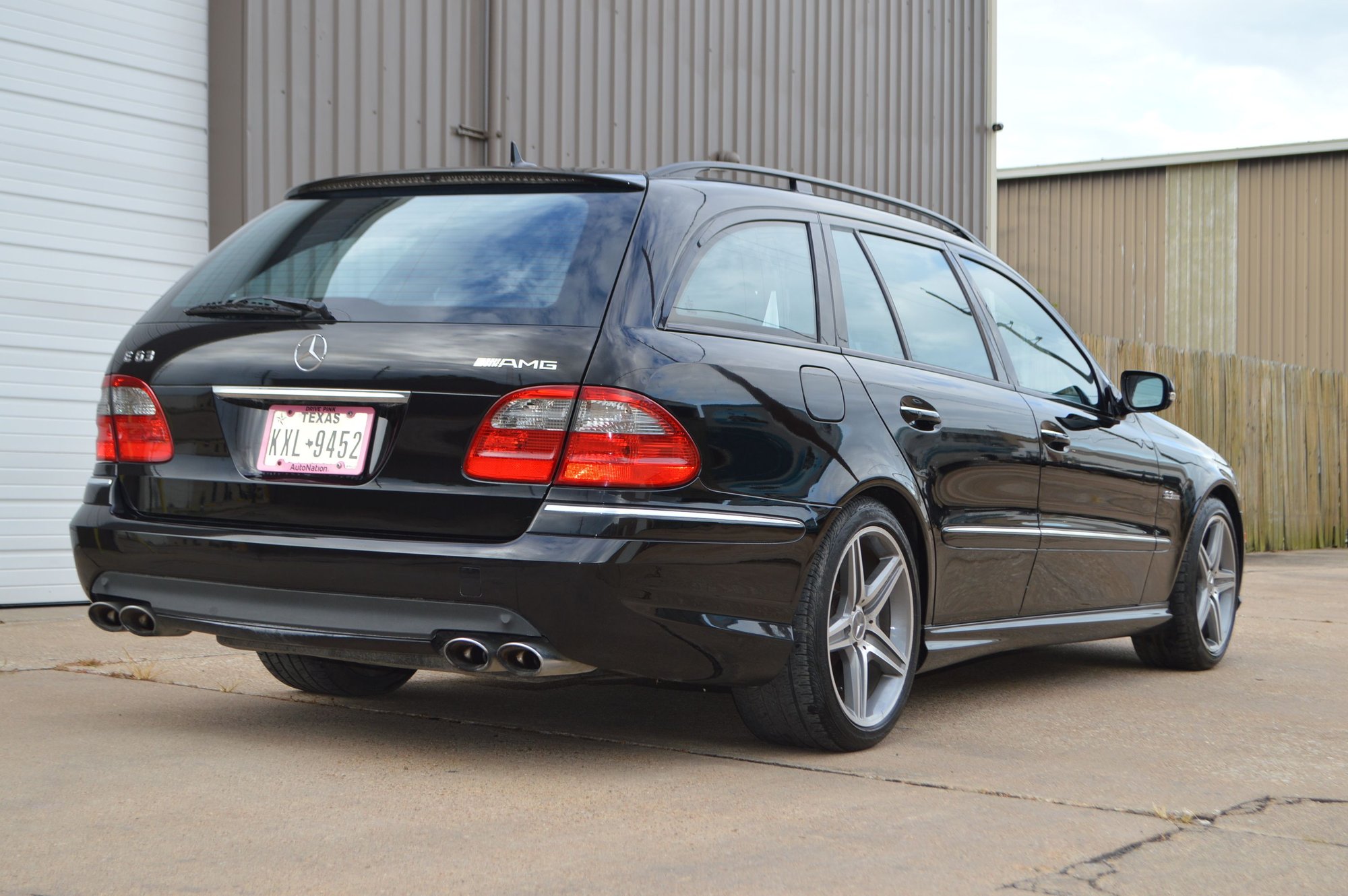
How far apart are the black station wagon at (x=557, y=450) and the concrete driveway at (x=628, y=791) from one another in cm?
28

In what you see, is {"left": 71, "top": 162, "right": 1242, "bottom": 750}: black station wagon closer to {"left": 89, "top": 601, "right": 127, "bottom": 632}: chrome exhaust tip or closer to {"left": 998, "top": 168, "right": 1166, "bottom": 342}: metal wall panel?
{"left": 89, "top": 601, "right": 127, "bottom": 632}: chrome exhaust tip

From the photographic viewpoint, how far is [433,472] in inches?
145

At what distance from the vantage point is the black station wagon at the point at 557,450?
143 inches

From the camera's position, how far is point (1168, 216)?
2506cm

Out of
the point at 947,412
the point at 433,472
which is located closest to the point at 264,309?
the point at 433,472

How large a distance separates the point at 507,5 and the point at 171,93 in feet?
8.44

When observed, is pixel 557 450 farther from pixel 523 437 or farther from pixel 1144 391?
pixel 1144 391

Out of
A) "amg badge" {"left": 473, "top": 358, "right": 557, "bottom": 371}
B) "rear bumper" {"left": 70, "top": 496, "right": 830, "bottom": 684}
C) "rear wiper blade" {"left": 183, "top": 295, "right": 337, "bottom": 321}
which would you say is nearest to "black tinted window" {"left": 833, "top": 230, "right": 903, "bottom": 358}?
"rear bumper" {"left": 70, "top": 496, "right": 830, "bottom": 684}

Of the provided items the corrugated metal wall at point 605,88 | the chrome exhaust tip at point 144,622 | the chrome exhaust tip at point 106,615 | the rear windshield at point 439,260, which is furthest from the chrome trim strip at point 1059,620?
the corrugated metal wall at point 605,88

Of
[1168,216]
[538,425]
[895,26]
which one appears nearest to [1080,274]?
[1168,216]

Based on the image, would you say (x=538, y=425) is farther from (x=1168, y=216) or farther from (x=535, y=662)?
(x=1168, y=216)

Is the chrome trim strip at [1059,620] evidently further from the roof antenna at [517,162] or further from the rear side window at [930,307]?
the roof antenna at [517,162]

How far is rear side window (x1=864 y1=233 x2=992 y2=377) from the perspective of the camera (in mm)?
4844

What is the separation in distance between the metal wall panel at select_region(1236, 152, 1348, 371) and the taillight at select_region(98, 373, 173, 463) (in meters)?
22.5
